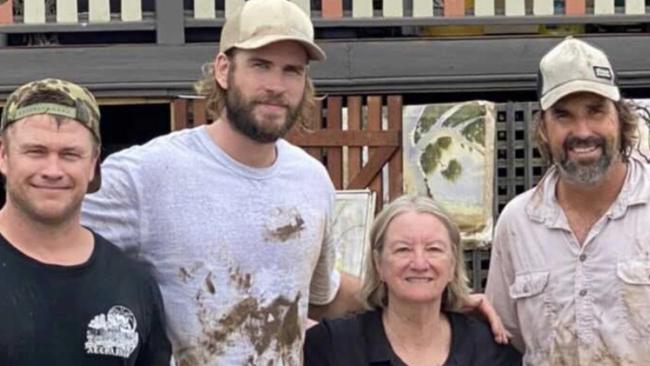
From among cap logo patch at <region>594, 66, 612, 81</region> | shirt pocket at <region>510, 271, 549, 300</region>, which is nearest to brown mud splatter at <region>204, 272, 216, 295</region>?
shirt pocket at <region>510, 271, 549, 300</region>

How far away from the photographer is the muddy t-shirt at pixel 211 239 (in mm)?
3238

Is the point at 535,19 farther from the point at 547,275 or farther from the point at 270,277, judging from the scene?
the point at 270,277

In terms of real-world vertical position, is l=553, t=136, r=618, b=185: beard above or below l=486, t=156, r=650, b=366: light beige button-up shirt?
above

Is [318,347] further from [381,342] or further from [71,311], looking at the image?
[71,311]

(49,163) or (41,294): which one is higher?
(49,163)

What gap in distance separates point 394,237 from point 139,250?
74cm

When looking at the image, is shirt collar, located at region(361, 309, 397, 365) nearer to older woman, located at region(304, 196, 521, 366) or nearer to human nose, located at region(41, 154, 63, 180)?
older woman, located at region(304, 196, 521, 366)

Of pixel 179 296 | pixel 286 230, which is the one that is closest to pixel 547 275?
pixel 286 230

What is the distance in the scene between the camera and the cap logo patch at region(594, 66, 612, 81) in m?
3.54

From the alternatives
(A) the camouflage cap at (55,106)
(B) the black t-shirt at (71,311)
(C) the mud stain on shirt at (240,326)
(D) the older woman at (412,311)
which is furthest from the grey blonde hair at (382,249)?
(A) the camouflage cap at (55,106)

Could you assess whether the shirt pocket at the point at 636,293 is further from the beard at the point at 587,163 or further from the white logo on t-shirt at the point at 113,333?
the white logo on t-shirt at the point at 113,333

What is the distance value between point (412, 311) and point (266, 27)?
2.97 ft

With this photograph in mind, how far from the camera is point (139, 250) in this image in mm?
3260

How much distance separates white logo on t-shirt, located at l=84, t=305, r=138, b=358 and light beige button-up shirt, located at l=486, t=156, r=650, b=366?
1.26m
